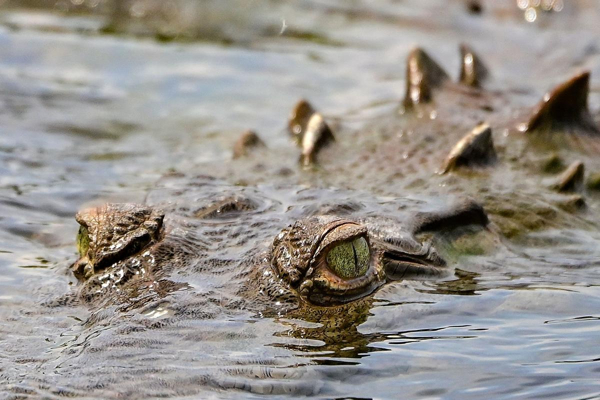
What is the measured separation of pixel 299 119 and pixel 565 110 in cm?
195

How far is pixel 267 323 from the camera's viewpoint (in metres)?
3.95

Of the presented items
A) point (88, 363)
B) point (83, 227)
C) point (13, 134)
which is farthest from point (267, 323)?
point (13, 134)

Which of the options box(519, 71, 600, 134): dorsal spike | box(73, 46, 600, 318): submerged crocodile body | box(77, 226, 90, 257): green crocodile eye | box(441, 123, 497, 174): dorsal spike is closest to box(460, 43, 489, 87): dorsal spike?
box(73, 46, 600, 318): submerged crocodile body

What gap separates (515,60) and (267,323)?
6.63 m

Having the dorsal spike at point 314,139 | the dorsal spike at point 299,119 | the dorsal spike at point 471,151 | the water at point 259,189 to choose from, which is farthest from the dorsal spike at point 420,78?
→ the dorsal spike at point 471,151

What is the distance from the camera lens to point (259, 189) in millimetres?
5406

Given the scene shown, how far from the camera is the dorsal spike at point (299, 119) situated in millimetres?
7285

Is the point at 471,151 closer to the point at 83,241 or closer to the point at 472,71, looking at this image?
the point at 472,71

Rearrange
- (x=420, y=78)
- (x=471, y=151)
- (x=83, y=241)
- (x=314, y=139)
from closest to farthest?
1. (x=83, y=241)
2. (x=471, y=151)
3. (x=314, y=139)
4. (x=420, y=78)

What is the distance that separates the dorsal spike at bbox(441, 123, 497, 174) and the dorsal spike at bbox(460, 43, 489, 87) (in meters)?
1.72

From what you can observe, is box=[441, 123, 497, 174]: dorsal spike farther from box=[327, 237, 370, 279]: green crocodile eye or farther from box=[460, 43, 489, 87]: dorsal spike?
box=[460, 43, 489, 87]: dorsal spike

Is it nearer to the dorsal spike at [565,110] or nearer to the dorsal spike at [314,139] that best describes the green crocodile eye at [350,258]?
the dorsal spike at [314,139]

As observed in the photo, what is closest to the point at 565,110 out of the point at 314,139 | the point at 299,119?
the point at 314,139

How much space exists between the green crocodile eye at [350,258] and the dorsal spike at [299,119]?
3025 millimetres
